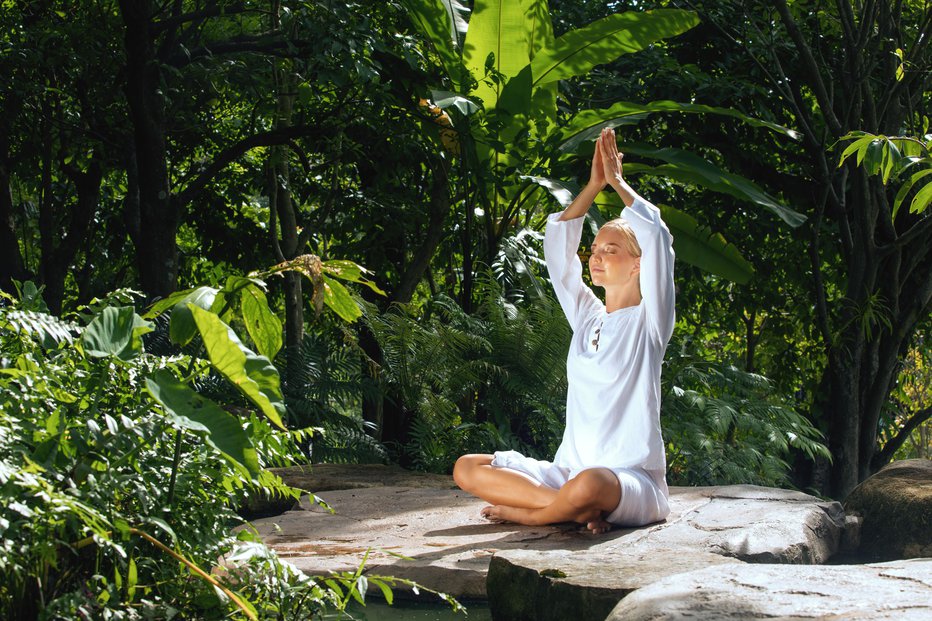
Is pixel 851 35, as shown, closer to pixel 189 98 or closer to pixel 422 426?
pixel 422 426

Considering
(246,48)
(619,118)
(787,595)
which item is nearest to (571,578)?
(787,595)

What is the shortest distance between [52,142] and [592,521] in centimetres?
760

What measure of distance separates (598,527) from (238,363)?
2448 mm

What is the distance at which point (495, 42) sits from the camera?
762 centimetres

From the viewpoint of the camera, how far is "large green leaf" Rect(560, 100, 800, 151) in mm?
6996

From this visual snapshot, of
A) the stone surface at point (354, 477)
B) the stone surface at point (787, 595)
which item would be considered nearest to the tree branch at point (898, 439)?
the stone surface at point (354, 477)

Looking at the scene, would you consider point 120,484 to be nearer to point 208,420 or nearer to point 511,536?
point 208,420

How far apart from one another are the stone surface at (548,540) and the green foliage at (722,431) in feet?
4.51

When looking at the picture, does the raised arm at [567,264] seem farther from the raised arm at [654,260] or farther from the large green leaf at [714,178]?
the large green leaf at [714,178]

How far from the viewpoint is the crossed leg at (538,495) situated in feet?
13.8

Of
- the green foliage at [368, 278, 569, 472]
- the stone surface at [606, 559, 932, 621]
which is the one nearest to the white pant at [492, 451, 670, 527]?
the stone surface at [606, 559, 932, 621]

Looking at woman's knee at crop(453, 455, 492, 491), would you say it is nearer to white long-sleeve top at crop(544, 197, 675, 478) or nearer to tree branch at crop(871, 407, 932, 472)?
white long-sleeve top at crop(544, 197, 675, 478)

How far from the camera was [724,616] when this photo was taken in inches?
84.0

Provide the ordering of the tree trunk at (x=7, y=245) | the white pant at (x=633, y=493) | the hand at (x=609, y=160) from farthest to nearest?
the tree trunk at (x=7, y=245) → the hand at (x=609, y=160) → the white pant at (x=633, y=493)
